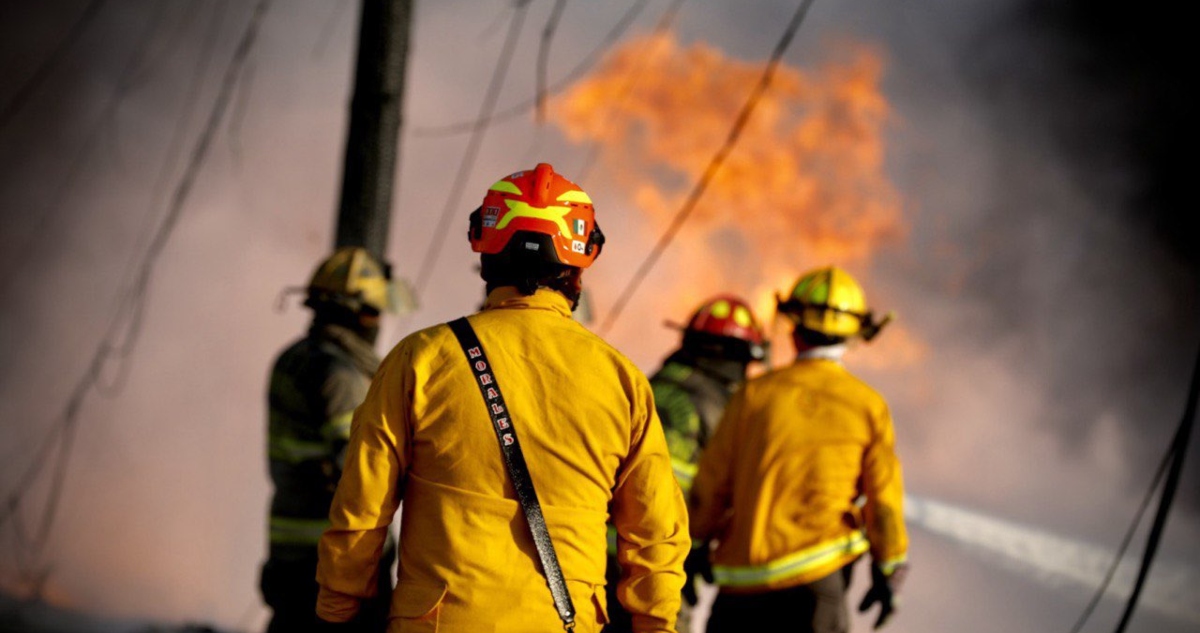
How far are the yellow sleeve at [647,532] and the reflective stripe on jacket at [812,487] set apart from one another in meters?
1.87

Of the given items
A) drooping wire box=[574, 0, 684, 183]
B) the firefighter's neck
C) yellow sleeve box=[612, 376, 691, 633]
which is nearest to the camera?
yellow sleeve box=[612, 376, 691, 633]

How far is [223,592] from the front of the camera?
1069cm

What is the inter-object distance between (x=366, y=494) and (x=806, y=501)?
2372mm

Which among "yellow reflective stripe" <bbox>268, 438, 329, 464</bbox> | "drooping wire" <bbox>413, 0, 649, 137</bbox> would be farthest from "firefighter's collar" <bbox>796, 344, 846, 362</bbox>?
"drooping wire" <bbox>413, 0, 649, 137</bbox>

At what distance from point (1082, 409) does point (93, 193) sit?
8679 mm

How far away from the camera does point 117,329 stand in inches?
423

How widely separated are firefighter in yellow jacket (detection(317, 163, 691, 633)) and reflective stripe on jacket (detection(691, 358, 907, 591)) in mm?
1865

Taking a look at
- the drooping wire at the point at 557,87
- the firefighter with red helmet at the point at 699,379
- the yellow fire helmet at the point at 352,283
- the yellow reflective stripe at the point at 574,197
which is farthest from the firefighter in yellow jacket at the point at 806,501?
the drooping wire at the point at 557,87

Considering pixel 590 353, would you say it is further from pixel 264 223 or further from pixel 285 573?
pixel 264 223

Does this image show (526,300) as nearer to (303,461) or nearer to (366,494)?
(366,494)

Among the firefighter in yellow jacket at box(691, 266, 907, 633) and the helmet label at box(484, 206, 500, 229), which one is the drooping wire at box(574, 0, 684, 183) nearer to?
the firefighter in yellow jacket at box(691, 266, 907, 633)

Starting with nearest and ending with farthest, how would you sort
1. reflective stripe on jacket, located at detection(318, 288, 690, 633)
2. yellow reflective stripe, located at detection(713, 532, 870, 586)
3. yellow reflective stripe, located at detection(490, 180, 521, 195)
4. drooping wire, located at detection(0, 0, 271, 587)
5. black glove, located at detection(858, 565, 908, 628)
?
reflective stripe on jacket, located at detection(318, 288, 690, 633) < yellow reflective stripe, located at detection(490, 180, 521, 195) < yellow reflective stripe, located at detection(713, 532, 870, 586) < black glove, located at detection(858, 565, 908, 628) < drooping wire, located at detection(0, 0, 271, 587)

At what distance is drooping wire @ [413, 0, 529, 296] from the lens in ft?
34.7

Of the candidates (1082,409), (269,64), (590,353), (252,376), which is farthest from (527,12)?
(590,353)
